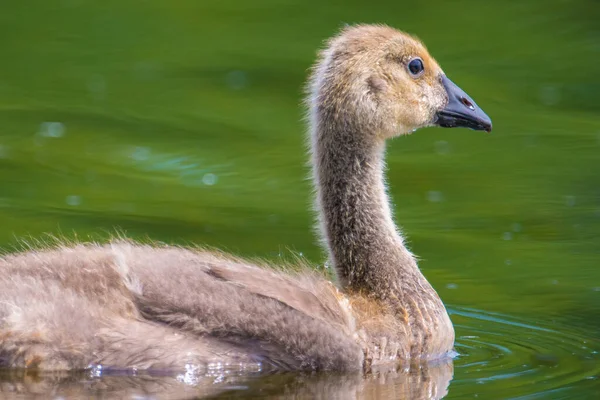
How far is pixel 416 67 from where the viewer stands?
9.50 m

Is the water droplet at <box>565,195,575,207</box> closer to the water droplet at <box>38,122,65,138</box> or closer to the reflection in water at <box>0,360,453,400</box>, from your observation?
the reflection in water at <box>0,360,453,400</box>

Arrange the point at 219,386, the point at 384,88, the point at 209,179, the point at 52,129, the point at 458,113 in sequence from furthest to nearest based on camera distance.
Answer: the point at 52,129 < the point at 209,179 < the point at 458,113 < the point at 384,88 < the point at 219,386

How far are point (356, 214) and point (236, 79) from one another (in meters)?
5.64

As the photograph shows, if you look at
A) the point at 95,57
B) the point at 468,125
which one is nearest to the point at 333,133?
the point at 468,125

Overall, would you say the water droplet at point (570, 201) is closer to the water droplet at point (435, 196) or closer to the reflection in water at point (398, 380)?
the water droplet at point (435, 196)

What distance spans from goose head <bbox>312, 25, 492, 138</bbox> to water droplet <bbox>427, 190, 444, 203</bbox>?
5.92 feet

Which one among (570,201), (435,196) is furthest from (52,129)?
(570,201)

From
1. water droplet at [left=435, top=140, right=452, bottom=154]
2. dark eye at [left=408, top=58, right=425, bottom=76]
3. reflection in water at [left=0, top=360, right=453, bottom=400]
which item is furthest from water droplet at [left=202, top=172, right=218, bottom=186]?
reflection in water at [left=0, top=360, right=453, bottom=400]

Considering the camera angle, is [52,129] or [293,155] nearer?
[293,155]

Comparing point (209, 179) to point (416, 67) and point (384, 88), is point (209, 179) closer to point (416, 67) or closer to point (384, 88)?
point (416, 67)

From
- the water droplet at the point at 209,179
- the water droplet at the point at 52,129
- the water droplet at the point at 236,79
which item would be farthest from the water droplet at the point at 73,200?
the water droplet at the point at 236,79

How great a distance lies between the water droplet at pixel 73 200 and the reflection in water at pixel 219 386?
135 inches

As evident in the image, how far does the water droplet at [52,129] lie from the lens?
512 inches

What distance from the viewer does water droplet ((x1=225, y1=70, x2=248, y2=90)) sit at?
1419 centimetres
